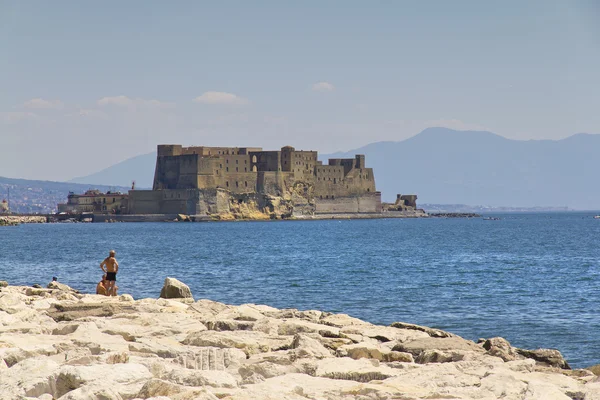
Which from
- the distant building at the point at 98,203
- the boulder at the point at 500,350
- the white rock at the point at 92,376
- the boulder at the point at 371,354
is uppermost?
the distant building at the point at 98,203

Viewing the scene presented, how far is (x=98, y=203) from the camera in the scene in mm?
94125

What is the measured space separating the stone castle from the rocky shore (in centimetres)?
7497

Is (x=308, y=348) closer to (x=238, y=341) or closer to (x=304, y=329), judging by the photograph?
(x=238, y=341)

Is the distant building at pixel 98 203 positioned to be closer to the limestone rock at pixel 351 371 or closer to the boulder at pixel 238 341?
the boulder at pixel 238 341

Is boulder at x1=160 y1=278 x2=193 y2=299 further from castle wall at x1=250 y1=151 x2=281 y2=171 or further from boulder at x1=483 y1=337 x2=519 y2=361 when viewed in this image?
castle wall at x1=250 y1=151 x2=281 y2=171

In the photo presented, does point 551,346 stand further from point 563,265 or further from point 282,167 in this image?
point 282,167

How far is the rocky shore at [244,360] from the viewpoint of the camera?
6293 millimetres

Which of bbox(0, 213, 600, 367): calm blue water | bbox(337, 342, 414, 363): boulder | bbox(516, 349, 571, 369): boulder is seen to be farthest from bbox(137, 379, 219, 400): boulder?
bbox(0, 213, 600, 367): calm blue water

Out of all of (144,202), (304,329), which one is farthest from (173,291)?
(144,202)

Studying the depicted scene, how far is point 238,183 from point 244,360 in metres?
81.4

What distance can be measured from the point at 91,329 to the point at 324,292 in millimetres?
12873

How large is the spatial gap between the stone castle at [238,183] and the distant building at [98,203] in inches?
110

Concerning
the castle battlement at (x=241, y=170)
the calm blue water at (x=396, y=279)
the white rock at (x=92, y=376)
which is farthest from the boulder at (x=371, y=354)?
the castle battlement at (x=241, y=170)

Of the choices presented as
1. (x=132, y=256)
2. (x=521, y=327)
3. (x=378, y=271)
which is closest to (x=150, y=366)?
(x=521, y=327)
